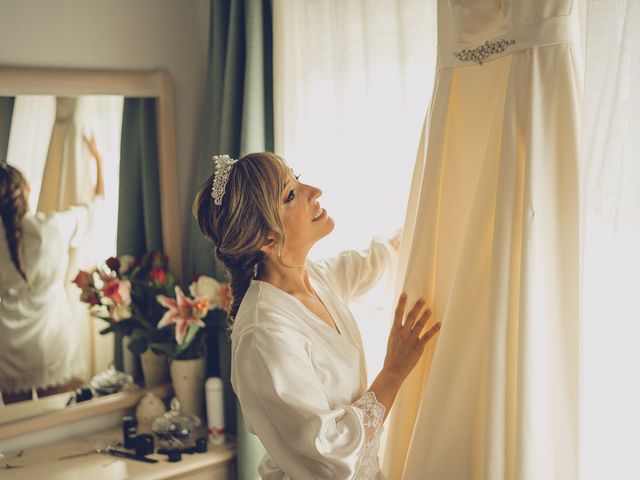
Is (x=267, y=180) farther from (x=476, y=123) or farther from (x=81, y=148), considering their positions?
(x=81, y=148)

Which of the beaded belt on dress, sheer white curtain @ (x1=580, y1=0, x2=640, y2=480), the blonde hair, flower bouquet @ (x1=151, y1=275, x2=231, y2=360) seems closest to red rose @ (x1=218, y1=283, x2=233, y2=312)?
flower bouquet @ (x1=151, y1=275, x2=231, y2=360)

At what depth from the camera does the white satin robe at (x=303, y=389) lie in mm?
1291

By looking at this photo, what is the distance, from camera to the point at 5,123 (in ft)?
6.59

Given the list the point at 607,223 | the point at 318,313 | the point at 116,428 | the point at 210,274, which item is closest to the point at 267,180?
the point at 318,313

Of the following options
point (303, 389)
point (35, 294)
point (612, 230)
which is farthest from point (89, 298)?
point (612, 230)

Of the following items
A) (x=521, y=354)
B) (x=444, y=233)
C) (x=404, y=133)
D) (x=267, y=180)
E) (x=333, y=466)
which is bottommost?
(x=333, y=466)

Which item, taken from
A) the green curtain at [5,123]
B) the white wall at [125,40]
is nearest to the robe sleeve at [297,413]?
the green curtain at [5,123]

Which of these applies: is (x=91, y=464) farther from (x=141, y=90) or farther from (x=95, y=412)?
(x=141, y=90)

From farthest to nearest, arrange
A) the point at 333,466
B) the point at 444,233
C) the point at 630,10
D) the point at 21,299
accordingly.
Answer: the point at 21,299 < the point at 444,233 < the point at 333,466 < the point at 630,10

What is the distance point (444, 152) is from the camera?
1384 millimetres

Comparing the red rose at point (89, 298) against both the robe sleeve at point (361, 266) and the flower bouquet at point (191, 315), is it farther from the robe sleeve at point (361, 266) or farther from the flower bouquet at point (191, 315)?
the robe sleeve at point (361, 266)

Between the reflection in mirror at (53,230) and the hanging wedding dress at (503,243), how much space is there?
125 cm

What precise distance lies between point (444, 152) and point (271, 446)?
2.28ft

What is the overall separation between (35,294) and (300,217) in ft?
3.44
